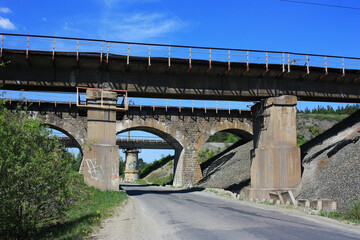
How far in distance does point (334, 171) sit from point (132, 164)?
175ft

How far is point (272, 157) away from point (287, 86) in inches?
188

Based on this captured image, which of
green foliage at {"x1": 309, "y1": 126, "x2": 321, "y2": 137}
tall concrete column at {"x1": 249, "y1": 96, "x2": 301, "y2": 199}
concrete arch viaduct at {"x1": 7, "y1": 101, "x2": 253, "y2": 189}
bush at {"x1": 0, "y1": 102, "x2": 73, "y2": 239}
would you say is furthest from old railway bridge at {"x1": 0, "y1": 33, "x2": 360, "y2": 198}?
green foliage at {"x1": 309, "y1": 126, "x2": 321, "y2": 137}

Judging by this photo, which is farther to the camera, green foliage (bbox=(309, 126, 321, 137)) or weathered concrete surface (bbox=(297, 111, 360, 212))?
green foliage (bbox=(309, 126, 321, 137))

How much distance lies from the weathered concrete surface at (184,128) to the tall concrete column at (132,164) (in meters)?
25.7

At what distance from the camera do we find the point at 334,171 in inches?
724

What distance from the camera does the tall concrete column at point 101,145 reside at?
2036 centimetres

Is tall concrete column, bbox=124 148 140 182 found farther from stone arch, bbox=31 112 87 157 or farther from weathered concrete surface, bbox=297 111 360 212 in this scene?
weathered concrete surface, bbox=297 111 360 212

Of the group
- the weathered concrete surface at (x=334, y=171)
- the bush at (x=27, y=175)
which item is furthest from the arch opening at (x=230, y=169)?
the bush at (x=27, y=175)

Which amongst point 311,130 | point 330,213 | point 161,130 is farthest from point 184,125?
point 330,213

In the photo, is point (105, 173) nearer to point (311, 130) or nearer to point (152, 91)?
point (152, 91)

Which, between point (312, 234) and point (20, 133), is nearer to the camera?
point (312, 234)

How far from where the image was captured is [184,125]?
1633 inches

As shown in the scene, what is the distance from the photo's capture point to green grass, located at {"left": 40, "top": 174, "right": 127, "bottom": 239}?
32.6 feet

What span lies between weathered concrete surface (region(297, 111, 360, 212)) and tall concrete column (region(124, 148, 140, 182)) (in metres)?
44.9
